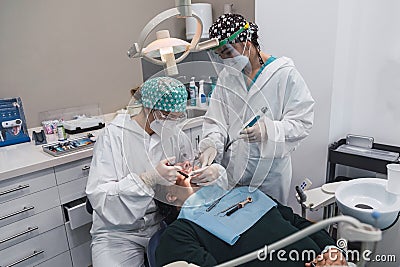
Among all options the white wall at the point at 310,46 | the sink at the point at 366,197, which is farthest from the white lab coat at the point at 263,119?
the white wall at the point at 310,46

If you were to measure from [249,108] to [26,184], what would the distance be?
1.16 meters

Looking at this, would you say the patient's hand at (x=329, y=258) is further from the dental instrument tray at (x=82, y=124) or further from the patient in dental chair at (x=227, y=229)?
the dental instrument tray at (x=82, y=124)

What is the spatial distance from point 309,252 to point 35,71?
1.94 meters

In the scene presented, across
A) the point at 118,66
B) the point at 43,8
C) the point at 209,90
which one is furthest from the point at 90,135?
the point at 209,90

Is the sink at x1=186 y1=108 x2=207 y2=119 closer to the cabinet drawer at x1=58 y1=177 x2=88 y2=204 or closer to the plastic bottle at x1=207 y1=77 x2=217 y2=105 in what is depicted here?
the plastic bottle at x1=207 y1=77 x2=217 y2=105

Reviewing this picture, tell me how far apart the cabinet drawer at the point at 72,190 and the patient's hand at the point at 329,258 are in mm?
1281

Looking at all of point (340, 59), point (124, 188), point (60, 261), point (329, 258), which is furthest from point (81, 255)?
point (340, 59)

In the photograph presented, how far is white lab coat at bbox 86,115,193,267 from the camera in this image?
124 centimetres

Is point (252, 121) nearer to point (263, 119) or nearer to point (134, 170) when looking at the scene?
point (263, 119)

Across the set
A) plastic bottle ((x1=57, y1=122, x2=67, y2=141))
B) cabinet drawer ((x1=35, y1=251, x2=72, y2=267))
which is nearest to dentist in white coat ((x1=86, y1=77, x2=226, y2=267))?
cabinet drawer ((x1=35, y1=251, x2=72, y2=267))

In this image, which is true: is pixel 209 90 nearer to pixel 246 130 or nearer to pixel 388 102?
pixel 246 130

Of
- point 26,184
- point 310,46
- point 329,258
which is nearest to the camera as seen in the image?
point 329,258

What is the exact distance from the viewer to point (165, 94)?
1.09m

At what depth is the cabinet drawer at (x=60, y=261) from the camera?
67.6 inches
